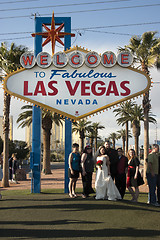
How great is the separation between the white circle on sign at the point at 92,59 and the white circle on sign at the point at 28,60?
81.9 inches

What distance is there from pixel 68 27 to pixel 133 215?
8.25 metres

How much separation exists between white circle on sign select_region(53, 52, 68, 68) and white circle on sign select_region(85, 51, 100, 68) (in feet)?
2.71

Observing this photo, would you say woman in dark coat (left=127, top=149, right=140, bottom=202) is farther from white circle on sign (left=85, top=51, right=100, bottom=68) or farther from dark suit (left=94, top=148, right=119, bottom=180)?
white circle on sign (left=85, top=51, right=100, bottom=68)

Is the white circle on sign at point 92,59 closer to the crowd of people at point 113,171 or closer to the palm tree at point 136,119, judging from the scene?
the crowd of people at point 113,171

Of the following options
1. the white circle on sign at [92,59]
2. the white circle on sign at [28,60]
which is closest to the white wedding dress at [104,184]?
the white circle on sign at [92,59]

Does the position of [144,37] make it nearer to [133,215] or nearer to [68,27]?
[68,27]

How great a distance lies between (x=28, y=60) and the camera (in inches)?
514

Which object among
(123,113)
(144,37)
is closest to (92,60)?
(144,37)

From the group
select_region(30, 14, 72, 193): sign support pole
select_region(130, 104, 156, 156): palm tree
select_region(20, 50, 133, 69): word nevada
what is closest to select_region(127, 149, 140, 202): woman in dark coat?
select_region(30, 14, 72, 193): sign support pole

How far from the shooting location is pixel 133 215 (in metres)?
8.59

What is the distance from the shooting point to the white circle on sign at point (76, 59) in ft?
42.8

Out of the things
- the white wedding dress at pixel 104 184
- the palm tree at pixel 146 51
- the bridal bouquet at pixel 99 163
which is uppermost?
the palm tree at pixel 146 51

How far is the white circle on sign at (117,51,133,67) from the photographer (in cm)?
1302

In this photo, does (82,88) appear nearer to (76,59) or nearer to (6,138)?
(76,59)
